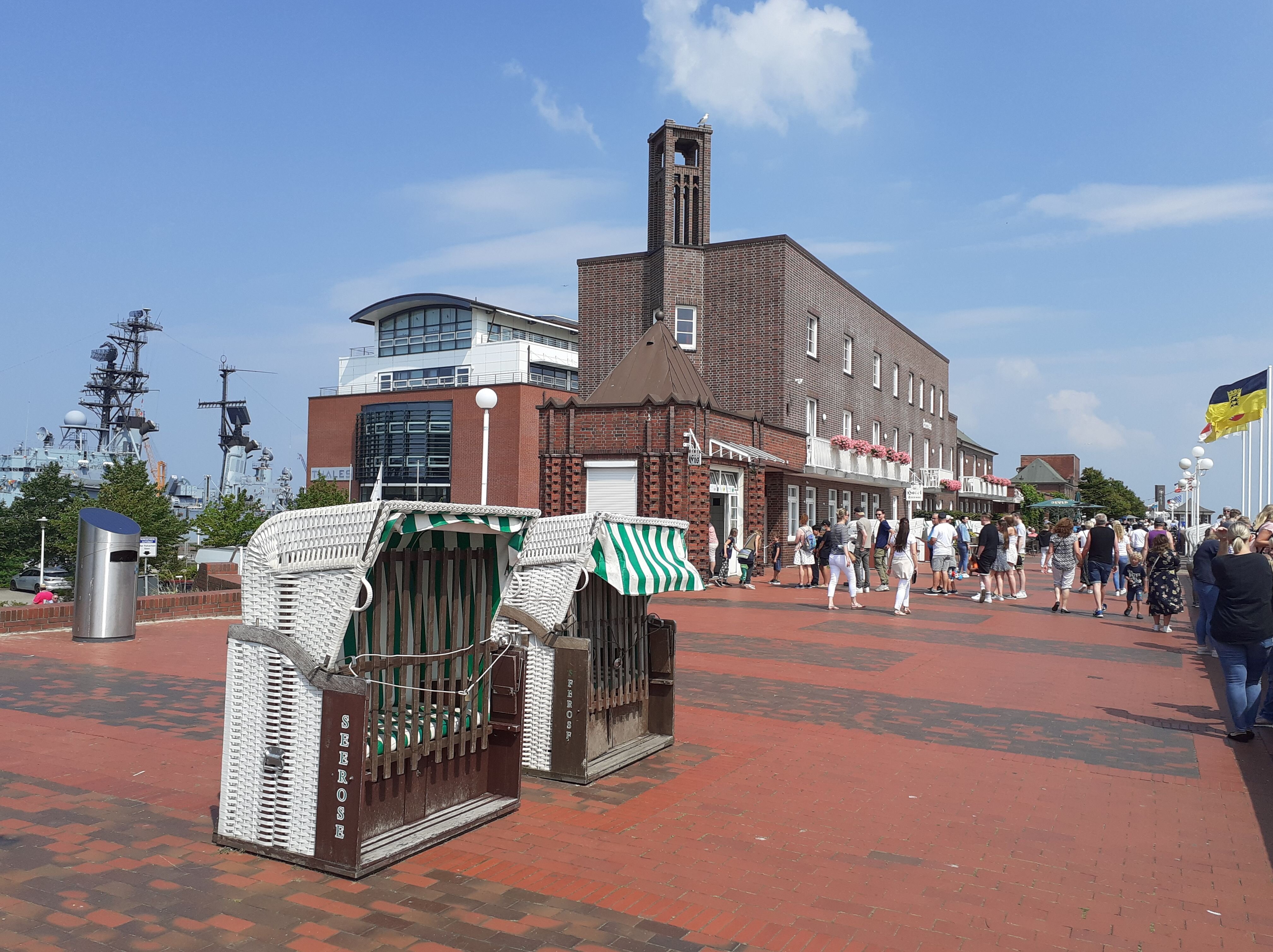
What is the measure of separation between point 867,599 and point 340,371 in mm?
48072

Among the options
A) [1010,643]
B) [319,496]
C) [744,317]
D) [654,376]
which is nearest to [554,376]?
[319,496]

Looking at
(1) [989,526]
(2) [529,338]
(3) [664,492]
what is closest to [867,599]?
(1) [989,526]

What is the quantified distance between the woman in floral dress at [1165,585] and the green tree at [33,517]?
3208cm

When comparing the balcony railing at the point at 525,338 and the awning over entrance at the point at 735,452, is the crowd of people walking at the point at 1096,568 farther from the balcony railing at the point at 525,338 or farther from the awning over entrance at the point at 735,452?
the balcony railing at the point at 525,338

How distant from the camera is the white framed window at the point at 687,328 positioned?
34.4 meters

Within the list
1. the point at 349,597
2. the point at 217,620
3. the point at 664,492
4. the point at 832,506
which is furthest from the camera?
the point at 832,506

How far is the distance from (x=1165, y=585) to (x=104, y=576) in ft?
49.1

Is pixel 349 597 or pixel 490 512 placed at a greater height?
pixel 490 512

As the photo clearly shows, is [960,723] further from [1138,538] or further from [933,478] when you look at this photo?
[933,478]

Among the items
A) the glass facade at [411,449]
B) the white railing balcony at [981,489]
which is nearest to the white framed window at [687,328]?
the glass facade at [411,449]

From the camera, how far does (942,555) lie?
2109 centimetres

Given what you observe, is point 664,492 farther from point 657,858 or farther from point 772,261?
point 657,858

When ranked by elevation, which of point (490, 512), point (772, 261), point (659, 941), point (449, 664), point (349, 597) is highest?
point (772, 261)

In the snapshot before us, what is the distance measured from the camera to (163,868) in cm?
458
